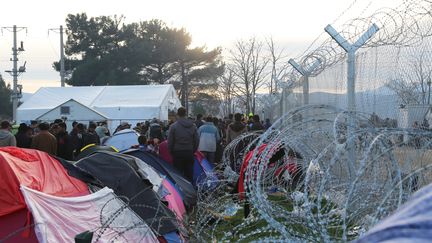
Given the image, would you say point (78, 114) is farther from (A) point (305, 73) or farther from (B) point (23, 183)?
(B) point (23, 183)

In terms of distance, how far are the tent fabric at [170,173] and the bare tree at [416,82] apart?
4044 mm

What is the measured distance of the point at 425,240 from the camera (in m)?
0.67

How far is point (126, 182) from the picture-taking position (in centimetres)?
650

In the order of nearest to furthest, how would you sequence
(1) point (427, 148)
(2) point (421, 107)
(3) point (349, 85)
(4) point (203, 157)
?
(1) point (427, 148)
(2) point (421, 107)
(3) point (349, 85)
(4) point (203, 157)

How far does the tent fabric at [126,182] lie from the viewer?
20.5 ft

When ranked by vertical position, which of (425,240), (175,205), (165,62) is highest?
(165,62)

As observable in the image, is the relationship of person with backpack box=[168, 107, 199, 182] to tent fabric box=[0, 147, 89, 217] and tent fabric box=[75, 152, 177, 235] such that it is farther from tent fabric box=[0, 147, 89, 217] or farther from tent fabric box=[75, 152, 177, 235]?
tent fabric box=[0, 147, 89, 217]

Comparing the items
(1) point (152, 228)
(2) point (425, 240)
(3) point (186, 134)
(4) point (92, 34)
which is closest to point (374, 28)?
(1) point (152, 228)

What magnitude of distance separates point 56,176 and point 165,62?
44.1 meters

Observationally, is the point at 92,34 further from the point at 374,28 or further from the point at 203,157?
the point at 374,28

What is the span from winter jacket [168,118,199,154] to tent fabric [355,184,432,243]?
30.6 ft

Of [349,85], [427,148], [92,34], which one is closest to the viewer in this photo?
[427,148]

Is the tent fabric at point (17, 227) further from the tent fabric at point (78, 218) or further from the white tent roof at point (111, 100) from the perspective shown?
the white tent roof at point (111, 100)

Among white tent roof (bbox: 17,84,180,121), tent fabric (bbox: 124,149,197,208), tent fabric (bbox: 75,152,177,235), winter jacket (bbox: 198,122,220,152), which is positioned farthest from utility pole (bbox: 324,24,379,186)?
white tent roof (bbox: 17,84,180,121)
